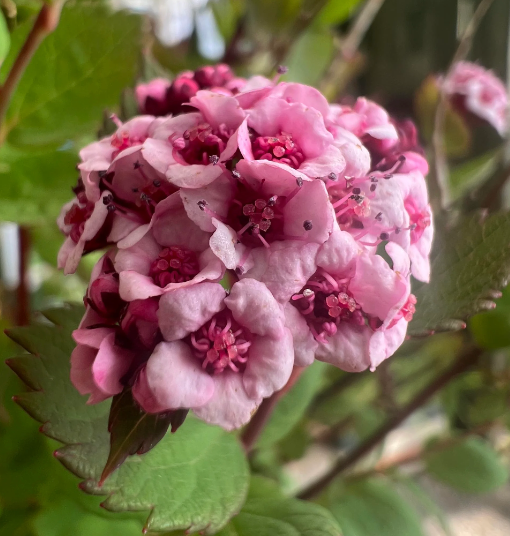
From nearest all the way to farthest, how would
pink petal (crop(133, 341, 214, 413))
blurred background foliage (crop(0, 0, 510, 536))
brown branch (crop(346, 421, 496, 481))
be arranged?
1. pink petal (crop(133, 341, 214, 413))
2. blurred background foliage (crop(0, 0, 510, 536))
3. brown branch (crop(346, 421, 496, 481))

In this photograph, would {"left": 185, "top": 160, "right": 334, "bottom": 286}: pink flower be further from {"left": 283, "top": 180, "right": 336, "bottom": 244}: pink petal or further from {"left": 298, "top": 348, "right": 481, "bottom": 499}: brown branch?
{"left": 298, "top": 348, "right": 481, "bottom": 499}: brown branch

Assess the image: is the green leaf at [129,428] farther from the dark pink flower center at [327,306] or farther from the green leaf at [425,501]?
the green leaf at [425,501]

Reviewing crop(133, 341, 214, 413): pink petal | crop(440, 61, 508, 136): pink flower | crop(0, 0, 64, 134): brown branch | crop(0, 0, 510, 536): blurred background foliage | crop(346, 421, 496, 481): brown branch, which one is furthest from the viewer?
crop(346, 421, 496, 481): brown branch

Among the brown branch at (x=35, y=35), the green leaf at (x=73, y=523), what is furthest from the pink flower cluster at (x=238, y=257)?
the green leaf at (x=73, y=523)

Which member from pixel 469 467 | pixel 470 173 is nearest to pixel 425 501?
pixel 469 467

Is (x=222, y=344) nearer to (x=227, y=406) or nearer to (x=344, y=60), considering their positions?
(x=227, y=406)

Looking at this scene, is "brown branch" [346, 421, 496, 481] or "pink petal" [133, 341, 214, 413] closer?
"pink petal" [133, 341, 214, 413]

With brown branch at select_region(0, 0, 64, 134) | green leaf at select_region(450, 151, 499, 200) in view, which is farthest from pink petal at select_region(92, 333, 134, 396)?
green leaf at select_region(450, 151, 499, 200)
